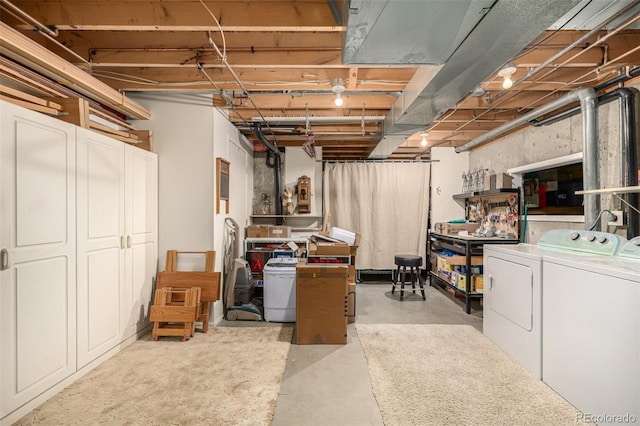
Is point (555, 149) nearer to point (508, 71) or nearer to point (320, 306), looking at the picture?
point (508, 71)

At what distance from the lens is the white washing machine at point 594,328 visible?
163 centimetres

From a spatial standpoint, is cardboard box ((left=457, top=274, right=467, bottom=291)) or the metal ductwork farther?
cardboard box ((left=457, top=274, right=467, bottom=291))

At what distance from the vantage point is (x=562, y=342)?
81.9 inches

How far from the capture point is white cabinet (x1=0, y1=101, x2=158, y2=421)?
1844 millimetres

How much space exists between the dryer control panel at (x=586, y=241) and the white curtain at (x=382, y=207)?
9.08 feet

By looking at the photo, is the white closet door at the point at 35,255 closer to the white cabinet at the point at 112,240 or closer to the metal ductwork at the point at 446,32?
the white cabinet at the point at 112,240

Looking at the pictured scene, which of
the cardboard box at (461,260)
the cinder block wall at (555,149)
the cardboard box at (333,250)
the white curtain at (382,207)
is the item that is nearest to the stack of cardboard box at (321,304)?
the cardboard box at (333,250)

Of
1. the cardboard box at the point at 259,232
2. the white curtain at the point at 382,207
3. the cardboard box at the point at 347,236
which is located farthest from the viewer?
the white curtain at the point at 382,207

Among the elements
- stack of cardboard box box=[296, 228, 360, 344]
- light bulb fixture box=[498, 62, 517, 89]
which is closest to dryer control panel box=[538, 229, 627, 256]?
light bulb fixture box=[498, 62, 517, 89]

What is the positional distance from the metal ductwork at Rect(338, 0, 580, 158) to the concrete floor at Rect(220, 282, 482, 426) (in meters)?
2.23

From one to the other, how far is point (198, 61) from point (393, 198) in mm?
3972

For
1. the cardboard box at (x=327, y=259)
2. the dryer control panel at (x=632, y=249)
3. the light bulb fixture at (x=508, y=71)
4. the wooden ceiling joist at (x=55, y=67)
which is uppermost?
the light bulb fixture at (x=508, y=71)

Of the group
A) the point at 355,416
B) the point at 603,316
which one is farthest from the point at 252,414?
the point at 603,316

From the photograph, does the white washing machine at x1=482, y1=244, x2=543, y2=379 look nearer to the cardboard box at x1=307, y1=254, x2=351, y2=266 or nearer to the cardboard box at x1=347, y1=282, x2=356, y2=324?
the cardboard box at x1=347, y1=282, x2=356, y2=324
